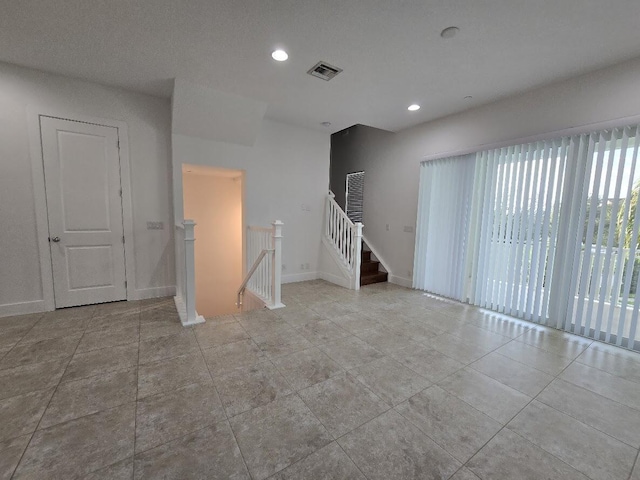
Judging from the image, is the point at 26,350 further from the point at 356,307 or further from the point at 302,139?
the point at 302,139

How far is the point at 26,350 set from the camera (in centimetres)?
250

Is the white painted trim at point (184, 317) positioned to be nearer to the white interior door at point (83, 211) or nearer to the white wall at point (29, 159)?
the white wall at point (29, 159)

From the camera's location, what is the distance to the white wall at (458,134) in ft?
9.33

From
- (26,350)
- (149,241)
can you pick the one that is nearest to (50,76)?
(149,241)

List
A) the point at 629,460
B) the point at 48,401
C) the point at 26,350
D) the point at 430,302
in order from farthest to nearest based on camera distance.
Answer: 1. the point at 430,302
2. the point at 26,350
3. the point at 48,401
4. the point at 629,460

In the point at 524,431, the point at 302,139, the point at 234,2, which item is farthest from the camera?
the point at 302,139

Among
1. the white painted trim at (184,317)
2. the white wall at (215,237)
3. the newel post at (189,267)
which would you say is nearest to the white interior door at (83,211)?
the white painted trim at (184,317)

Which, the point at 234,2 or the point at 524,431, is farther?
the point at 234,2

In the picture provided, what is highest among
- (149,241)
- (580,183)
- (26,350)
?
(580,183)

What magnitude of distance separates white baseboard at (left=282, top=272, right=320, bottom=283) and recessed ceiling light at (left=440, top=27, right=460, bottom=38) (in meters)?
4.24

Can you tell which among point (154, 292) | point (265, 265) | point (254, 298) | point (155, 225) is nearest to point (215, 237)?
point (155, 225)

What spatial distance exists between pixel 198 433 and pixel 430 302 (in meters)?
3.61

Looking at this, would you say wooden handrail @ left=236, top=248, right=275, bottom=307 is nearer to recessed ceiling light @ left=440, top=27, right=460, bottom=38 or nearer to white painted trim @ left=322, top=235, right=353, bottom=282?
white painted trim @ left=322, top=235, right=353, bottom=282

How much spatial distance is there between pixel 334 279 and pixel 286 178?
2.20 m
